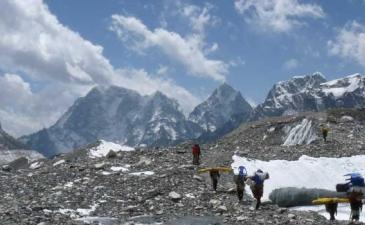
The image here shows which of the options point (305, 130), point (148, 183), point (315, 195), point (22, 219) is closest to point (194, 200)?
point (148, 183)

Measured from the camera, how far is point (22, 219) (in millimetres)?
28922

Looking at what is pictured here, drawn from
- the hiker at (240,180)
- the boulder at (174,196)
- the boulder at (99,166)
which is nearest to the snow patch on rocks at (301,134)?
the boulder at (99,166)

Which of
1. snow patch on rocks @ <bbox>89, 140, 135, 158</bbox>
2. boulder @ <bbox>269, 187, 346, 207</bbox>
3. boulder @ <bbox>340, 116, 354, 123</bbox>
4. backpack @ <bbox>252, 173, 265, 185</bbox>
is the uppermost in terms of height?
boulder @ <bbox>340, 116, 354, 123</bbox>

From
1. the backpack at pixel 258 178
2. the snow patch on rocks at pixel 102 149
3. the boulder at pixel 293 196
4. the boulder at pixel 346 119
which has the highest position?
the boulder at pixel 346 119

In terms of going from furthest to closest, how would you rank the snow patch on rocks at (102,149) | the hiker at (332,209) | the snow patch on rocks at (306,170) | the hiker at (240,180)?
the snow patch on rocks at (102,149)
the snow patch on rocks at (306,170)
the hiker at (240,180)
the hiker at (332,209)

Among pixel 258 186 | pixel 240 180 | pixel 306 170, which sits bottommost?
pixel 258 186

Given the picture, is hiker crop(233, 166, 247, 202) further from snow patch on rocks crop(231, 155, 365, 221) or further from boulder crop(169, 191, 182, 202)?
snow patch on rocks crop(231, 155, 365, 221)

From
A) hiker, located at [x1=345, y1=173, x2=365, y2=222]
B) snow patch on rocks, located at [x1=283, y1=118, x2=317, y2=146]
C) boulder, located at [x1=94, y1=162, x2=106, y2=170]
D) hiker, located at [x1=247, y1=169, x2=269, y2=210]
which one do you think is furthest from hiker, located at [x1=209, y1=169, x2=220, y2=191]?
snow patch on rocks, located at [x1=283, y1=118, x2=317, y2=146]

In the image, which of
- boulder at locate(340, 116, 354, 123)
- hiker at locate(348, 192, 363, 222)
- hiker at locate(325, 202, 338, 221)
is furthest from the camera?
boulder at locate(340, 116, 354, 123)

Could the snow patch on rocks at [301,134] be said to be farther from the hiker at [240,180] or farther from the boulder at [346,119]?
the hiker at [240,180]

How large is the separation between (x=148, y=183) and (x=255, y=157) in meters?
10.1

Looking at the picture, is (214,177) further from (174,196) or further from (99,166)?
(99,166)

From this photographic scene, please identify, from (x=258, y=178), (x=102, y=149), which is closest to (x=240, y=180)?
(x=258, y=178)

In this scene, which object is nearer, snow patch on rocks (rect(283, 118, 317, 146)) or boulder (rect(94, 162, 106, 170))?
boulder (rect(94, 162, 106, 170))
